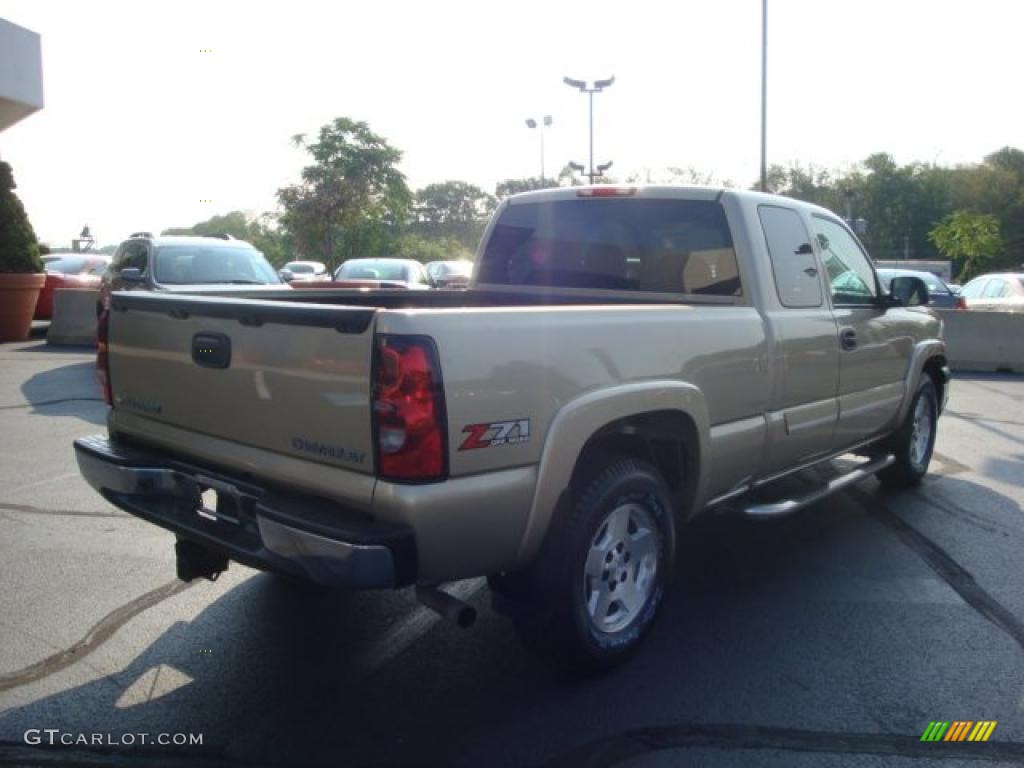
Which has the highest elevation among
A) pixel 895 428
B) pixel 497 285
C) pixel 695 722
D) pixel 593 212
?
pixel 593 212

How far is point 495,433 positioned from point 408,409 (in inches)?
12.9

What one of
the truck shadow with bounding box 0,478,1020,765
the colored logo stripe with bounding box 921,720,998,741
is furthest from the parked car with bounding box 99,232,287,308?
the colored logo stripe with bounding box 921,720,998,741

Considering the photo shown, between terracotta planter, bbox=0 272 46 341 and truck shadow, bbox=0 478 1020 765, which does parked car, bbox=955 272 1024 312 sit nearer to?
truck shadow, bbox=0 478 1020 765

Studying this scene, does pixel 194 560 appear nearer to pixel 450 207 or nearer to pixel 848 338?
pixel 848 338

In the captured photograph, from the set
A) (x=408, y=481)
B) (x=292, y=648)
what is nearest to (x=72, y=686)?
(x=292, y=648)

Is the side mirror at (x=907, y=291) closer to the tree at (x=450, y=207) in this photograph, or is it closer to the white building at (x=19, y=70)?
the white building at (x=19, y=70)

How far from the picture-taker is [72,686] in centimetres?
353

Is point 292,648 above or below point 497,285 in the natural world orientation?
below

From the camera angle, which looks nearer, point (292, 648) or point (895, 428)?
point (292, 648)

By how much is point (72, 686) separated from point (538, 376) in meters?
2.15

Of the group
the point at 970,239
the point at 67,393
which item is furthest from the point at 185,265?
the point at 970,239

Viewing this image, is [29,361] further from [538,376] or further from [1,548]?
[538,376]

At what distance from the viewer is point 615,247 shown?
4980mm

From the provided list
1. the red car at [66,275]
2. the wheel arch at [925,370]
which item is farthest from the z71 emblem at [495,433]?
the red car at [66,275]
